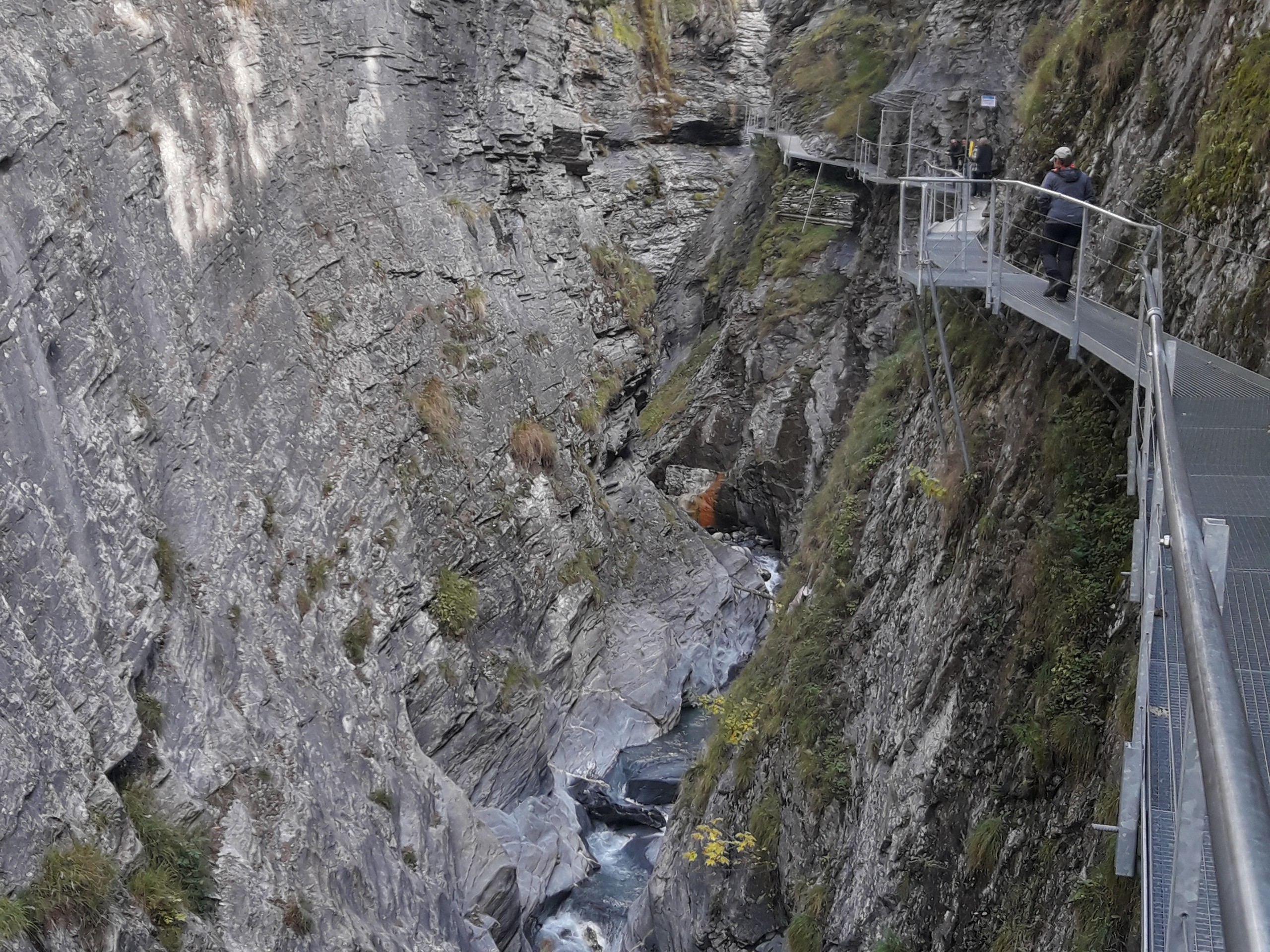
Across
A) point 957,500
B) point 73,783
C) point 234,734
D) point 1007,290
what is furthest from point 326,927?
point 1007,290

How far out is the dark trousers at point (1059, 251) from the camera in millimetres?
8445

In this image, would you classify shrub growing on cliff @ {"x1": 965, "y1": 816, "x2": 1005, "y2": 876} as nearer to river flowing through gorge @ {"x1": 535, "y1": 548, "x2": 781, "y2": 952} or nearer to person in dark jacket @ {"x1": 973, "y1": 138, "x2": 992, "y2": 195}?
river flowing through gorge @ {"x1": 535, "y1": 548, "x2": 781, "y2": 952}

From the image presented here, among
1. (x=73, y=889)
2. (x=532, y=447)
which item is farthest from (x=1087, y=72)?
(x=532, y=447)

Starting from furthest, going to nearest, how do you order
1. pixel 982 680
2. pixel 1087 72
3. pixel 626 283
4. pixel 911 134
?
pixel 626 283, pixel 911 134, pixel 1087 72, pixel 982 680

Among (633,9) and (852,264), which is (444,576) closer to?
(852,264)

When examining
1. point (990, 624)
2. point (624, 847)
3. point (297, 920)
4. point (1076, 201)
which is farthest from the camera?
point (624, 847)

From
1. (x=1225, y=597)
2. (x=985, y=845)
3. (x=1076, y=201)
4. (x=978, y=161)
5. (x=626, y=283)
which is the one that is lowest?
(x=626, y=283)

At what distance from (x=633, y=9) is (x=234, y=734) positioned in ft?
121

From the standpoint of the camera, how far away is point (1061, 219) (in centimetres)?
838

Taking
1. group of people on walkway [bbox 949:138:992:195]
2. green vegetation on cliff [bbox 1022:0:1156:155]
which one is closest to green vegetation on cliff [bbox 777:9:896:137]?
group of people on walkway [bbox 949:138:992:195]

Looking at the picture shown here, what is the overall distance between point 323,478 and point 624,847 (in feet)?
27.9

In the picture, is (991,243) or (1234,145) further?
(991,243)

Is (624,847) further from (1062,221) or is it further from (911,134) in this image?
(911,134)

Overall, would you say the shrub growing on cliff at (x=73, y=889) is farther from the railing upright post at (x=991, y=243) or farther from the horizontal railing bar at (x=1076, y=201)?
the railing upright post at (x=991, y=243)
